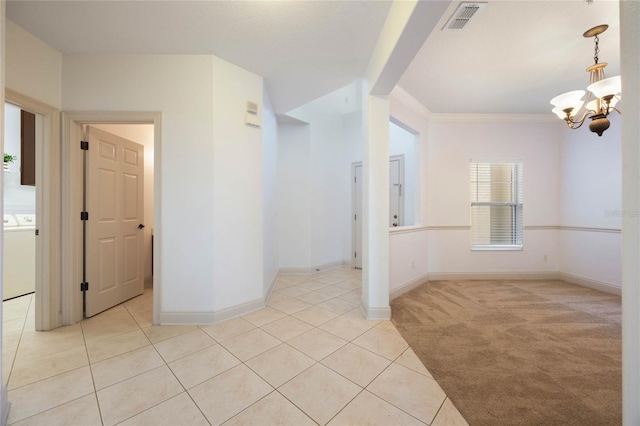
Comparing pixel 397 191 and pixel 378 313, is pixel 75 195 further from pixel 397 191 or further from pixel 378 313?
pixel 397 191

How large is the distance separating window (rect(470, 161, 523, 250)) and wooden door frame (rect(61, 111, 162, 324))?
4.48m

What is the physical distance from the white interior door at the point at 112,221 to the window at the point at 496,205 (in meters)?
5.03

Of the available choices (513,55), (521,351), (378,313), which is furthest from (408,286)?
(513,55)

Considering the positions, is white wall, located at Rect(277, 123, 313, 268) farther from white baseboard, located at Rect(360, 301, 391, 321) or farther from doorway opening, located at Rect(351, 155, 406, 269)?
white baseboard, located at Rect(360, 301, 391, 321)

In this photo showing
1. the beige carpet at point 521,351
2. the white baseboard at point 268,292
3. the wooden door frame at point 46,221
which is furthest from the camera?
the white baseboard at point 268,292

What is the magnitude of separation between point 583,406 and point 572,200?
3.73m

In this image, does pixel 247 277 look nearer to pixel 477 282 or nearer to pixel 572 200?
pixel 477 282

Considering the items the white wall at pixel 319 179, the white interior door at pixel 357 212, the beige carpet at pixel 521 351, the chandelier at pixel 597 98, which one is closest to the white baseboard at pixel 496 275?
the beige carpet at pixel 521 351

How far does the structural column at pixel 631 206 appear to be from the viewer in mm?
711

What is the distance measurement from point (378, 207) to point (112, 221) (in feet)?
9.95

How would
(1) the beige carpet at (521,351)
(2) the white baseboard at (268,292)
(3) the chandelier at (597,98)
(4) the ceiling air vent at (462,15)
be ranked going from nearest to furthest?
1. (1) the beige carpet at (521,351)
2. (4) the ceiling air vent at (462,15)
3. (3) the chandelier at (597,98)
4. (2) the white baseboard at (268,292)

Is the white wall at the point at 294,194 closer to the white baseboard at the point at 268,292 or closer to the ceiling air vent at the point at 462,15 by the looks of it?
the white baseboard at the point at 268,292

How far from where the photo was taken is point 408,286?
356 centimetres

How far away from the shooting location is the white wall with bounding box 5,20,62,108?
2.04 metres
